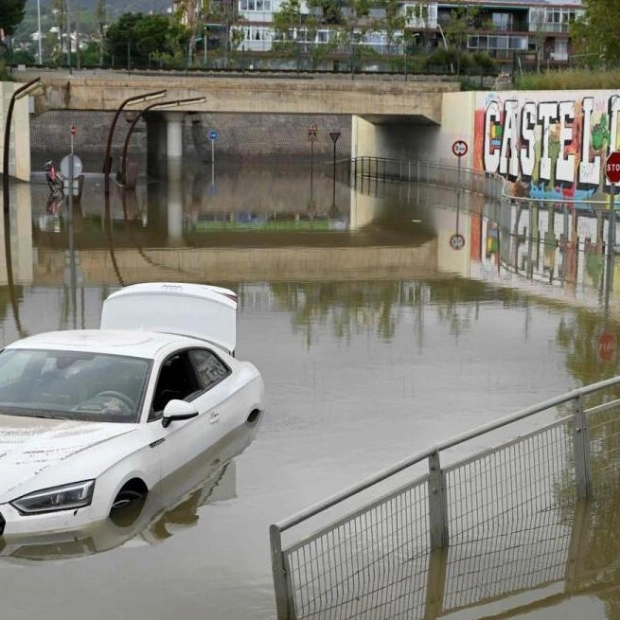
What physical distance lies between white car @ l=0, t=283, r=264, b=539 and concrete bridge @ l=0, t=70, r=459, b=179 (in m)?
40.6

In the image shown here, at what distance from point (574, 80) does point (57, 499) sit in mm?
39602

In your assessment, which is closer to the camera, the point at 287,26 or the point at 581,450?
the point at 581,450

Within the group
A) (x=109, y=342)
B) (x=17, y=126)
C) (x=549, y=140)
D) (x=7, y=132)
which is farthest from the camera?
(x=17, y=126)

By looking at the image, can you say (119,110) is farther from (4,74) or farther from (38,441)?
(38,441)

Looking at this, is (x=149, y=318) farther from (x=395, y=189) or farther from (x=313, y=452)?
(x=395, y=189)

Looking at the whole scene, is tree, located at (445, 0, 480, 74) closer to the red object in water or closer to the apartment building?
the apartment building

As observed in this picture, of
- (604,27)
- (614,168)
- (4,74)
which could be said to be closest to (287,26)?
(604,27)

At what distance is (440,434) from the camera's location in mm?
12117

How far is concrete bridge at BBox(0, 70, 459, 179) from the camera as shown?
52.0m

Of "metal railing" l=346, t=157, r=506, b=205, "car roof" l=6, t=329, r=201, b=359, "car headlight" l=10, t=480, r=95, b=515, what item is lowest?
"metal railing" l=346, t=157, r=506, b=205

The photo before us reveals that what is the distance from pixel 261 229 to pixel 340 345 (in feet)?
55.8

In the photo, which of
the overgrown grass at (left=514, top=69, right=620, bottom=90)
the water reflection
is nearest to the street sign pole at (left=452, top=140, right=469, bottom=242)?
the overgrown grass at (left=514, top=69, right=620, bottom=90)

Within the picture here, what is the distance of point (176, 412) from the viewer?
32.6ft

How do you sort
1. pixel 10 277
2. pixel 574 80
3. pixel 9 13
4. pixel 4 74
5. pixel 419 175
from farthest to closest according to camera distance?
pixel 9 13
pixel 419 175
pixel 4 74
pixel 574 80
pixel 10 277
